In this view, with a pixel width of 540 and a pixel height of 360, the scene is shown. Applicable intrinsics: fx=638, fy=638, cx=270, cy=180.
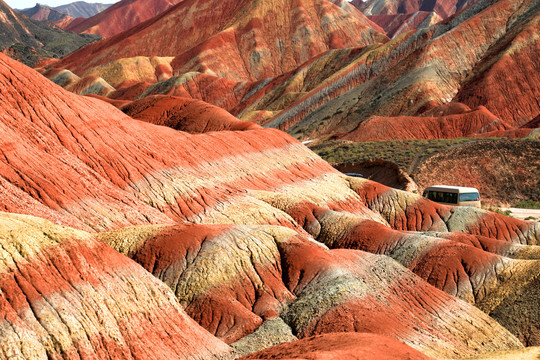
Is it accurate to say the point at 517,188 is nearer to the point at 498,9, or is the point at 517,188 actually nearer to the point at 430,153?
the point at 430,153

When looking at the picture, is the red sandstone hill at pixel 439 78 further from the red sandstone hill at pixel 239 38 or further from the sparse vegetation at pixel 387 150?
the red sandstone hill at pixel 239 38

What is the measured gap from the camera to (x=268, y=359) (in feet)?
57.4

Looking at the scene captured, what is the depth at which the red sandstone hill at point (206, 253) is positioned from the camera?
65.1 ft

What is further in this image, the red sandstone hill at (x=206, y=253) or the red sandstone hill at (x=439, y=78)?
the red sandstone hill at (x=439, y=78)

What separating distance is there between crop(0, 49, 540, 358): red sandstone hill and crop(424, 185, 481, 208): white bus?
4.77 meters

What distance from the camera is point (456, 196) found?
168 feet

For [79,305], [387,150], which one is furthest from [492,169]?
[79,305]

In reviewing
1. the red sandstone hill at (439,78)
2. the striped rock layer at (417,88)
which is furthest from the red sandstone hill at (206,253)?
the red sandstone hill at (439,78)

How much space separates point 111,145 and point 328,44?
14722cm

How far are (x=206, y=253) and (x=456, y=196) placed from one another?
98.1 ft

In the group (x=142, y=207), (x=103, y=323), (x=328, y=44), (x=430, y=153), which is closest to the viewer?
(x=103, y=323)

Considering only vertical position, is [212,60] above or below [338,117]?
above

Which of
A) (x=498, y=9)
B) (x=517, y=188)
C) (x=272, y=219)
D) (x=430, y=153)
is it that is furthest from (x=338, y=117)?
(x=272, y=219)

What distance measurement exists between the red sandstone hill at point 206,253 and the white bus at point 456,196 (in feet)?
15.6
